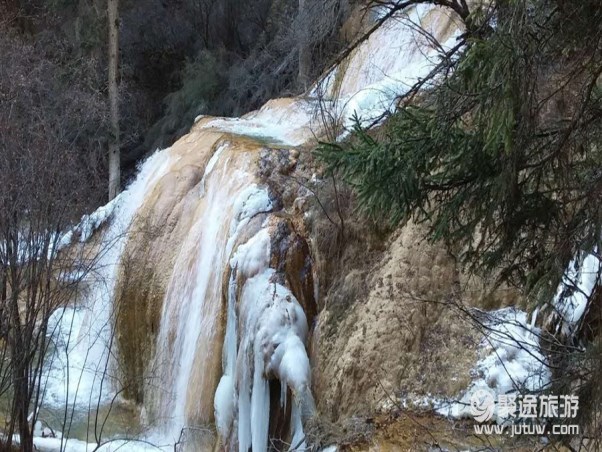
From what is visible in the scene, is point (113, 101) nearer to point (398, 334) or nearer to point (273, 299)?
point (273, 299)

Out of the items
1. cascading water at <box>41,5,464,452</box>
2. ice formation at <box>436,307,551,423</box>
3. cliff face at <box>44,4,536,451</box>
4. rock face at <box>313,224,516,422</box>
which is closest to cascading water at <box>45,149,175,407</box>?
cascading water at <box>41,5,464,452</box>

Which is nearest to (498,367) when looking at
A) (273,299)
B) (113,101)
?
(273,299)

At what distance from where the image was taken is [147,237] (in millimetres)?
10203

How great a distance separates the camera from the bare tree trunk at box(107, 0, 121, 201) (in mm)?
15742

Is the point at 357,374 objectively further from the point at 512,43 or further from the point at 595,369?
the point at 512,43

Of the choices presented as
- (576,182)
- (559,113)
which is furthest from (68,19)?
(576,182)

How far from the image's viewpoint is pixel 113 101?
15906 mm

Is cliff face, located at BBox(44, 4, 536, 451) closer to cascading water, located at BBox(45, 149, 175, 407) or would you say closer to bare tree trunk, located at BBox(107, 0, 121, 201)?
cascading water, located at BBox(45, 149, 175, 407)

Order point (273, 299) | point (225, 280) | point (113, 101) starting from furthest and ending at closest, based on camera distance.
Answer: point (113, 101), point (225, 280), point (273, 299)

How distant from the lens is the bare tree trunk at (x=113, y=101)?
1574 cm

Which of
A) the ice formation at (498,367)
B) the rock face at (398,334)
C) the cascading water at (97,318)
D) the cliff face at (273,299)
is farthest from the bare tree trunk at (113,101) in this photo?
the ice formation at (498,367)

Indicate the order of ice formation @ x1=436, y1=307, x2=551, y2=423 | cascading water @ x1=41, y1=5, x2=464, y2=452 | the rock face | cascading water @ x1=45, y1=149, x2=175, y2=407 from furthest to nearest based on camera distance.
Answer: cascading water @ x1=45, y1=149, x2=175, y2=407, cascading water @ x1=41, y1=5, x2=464, y2=452, the rock face, ice formation @ x1=436, y1=307, x2=551, y2=423

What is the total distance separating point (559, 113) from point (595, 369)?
2864 mm

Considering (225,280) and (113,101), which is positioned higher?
(113,101)
